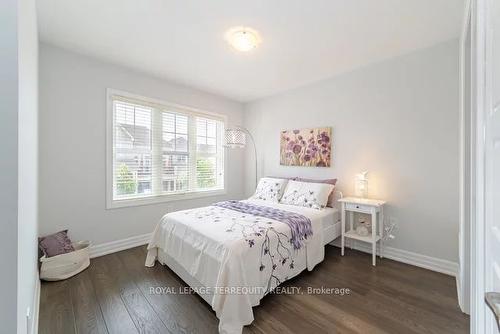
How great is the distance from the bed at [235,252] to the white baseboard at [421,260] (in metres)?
0.82

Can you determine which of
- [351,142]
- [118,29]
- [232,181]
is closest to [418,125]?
[351,142]

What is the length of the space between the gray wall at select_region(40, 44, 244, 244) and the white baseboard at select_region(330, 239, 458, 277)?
3371 mm

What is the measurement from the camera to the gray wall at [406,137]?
233 centimetres

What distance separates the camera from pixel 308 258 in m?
2.32

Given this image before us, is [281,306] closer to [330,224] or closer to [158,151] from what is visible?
[330,224]

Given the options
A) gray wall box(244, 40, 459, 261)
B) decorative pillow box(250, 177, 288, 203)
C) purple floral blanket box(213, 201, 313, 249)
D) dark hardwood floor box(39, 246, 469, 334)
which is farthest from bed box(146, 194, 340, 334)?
gray wall box(244, 40, 459, 261)

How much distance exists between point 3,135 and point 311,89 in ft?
11.5

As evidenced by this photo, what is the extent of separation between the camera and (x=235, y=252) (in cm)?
163

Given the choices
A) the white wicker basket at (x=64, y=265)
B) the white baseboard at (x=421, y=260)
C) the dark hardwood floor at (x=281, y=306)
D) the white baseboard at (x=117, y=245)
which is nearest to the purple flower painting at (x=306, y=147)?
the white baseboard at (x=421, y=260)

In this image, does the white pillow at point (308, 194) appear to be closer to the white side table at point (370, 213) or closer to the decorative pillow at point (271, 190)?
the decorative pillow at point (271, 190)

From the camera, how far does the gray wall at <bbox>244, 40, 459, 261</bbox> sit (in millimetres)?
2332

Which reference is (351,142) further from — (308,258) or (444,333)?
(444,333)

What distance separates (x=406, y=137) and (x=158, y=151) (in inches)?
134

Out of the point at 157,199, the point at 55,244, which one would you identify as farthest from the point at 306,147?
the point at 55,244
